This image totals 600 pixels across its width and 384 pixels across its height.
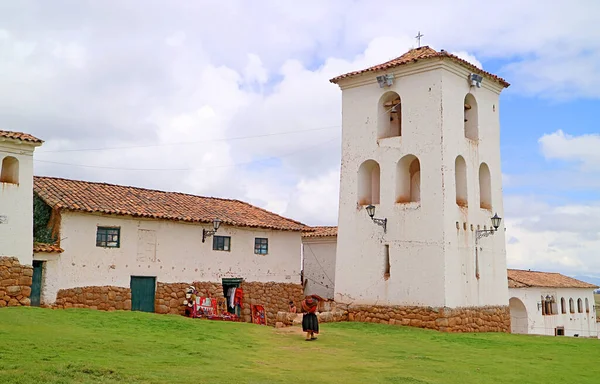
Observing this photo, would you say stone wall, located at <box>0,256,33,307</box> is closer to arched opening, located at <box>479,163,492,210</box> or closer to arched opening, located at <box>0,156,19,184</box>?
arched opening, located at <box>0,156,19,184</box>

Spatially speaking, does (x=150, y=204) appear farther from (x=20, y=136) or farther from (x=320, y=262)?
(x=320, y=262)

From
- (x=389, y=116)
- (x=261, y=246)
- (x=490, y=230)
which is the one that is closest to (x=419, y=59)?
(x=389, y=116)

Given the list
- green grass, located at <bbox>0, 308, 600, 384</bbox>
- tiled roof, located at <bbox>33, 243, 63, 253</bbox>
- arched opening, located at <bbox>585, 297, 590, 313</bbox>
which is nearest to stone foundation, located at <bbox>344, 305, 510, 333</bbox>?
green grass, located at <bbox>0, 308, 600, 384</bbox>

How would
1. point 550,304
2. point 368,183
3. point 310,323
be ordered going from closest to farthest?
point 310,323 → point 368,183 → point 550,304

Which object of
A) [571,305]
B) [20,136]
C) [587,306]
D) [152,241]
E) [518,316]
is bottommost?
[518,316]

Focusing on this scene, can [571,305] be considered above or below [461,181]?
below

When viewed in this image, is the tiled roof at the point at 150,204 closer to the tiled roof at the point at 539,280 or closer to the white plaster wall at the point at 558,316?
the tiled roof at the point at 539,280

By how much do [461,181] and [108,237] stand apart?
12851mm

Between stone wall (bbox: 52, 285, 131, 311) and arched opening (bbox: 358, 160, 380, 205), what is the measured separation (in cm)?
930

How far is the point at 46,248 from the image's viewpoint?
1769 cm

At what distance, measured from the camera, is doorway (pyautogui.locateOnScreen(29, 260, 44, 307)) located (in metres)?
17.6

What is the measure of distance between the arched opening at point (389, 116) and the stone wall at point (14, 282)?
13.0 meters

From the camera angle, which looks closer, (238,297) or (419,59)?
(419,59)

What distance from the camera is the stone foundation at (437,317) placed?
18844 mm
